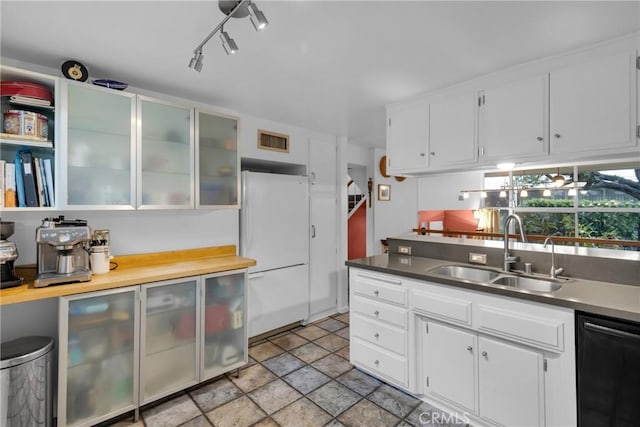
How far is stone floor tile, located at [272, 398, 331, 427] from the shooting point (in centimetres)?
193

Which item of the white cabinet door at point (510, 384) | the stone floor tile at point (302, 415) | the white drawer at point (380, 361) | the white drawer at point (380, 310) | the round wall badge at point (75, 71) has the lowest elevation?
the stone floor tile at point (302, 415)

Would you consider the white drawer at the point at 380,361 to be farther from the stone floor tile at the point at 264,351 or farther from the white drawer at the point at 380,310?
the stone floor tile at the point at 264,351

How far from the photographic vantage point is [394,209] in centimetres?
505

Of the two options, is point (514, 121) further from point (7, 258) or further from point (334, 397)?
point (7, 258)

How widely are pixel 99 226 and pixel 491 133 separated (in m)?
3.04

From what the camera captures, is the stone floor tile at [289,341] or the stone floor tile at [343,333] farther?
the stone floor tile at [343,333]

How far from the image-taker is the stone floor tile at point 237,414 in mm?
1924

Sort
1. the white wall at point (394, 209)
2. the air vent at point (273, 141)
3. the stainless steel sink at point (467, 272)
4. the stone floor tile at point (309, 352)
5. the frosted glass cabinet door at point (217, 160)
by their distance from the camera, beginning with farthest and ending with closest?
the white wall at point (394, 209)
the air vent at point (273, 141)
the stone floor tile at point (309, 352)
the frosted glass cabinet door at point (217, 160)
the stainless steel sink at point (467, 272)

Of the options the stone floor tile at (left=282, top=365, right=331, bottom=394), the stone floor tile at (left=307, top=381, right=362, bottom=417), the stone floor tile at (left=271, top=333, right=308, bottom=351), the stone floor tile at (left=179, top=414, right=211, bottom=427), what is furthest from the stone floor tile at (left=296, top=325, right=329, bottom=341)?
the stone floor tile at (left=179, top=414, right=211, bottom=427)

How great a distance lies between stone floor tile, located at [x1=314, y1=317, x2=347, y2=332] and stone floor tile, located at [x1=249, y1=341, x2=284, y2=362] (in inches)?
27.8

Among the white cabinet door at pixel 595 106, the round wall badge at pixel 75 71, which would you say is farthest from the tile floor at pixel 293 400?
the round wall badge at pixel 75 71

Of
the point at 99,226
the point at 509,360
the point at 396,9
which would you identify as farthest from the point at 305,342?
the point at 396,9

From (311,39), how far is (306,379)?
8.13ft

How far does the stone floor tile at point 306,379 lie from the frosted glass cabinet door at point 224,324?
44cm
